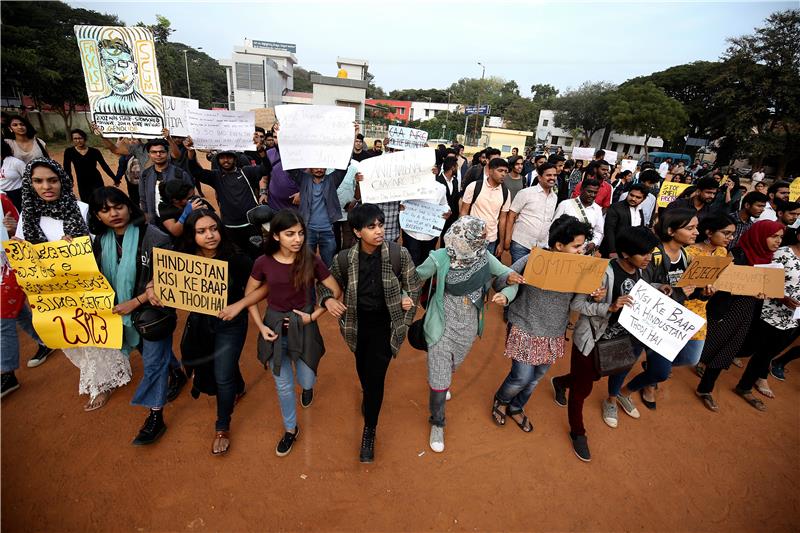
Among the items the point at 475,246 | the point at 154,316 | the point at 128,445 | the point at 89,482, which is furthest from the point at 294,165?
the point at 89,482

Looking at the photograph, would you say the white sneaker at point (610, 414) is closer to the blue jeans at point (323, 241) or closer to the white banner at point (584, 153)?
the blue jeans at point (323, 241)

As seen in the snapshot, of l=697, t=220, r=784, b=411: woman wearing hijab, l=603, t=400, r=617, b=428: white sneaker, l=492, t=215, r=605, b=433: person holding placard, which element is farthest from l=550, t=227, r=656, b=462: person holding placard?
l=697, t=220, r=784, b=411: woman wearing hijab

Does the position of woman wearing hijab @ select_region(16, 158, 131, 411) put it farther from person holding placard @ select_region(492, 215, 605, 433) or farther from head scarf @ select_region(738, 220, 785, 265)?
head scarf @ select_region(738, 220, 785, 265)

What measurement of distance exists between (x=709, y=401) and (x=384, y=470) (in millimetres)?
3764

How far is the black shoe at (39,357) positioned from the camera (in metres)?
3.81

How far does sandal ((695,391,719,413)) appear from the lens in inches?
158

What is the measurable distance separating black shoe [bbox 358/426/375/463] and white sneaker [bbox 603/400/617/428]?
7.98 feet

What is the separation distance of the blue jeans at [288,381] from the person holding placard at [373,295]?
1.59 ft

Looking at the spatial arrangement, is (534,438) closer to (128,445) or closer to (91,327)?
(128,445)

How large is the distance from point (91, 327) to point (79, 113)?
1373 inches

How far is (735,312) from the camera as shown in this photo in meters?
3.83

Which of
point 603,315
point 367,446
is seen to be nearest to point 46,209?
point 367,446

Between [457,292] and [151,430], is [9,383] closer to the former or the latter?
[151,430]

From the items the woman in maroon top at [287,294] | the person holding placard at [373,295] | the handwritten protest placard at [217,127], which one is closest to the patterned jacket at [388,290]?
the person holding placard at [373,295]
